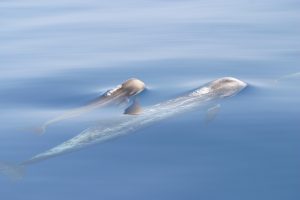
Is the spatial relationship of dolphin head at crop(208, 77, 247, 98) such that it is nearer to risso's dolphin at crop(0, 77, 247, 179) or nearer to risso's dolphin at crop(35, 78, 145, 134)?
risso's dolphin at crop(0, 77, 247, 179)

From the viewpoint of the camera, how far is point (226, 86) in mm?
7129

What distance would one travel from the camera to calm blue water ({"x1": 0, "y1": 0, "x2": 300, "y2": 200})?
5.26 m

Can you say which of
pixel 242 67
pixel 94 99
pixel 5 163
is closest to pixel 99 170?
pixel 5 163

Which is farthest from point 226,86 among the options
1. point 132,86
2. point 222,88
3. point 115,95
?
point 115,95

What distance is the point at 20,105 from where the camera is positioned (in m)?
7.02

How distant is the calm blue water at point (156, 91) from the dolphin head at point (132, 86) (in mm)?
111

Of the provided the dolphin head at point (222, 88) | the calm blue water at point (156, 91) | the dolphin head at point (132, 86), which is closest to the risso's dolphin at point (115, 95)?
the dolphin head at point (132, 86)

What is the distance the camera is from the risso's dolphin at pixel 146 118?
5.72 meters

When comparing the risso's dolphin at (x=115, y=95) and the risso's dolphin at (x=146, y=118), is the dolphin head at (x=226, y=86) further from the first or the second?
the risso's dolphin at (x=115, y=95)

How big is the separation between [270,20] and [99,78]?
11.0ft

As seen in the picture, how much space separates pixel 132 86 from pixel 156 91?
0.30m

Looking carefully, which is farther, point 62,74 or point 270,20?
point 270,20

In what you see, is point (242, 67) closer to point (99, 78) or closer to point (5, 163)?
point (99, 78)

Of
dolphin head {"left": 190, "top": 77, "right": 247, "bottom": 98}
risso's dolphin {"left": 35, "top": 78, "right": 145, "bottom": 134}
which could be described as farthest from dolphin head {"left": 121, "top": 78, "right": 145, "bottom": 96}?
dolphin head {"left": 190, "top": 77, "right": 247, "bottom": 98}
